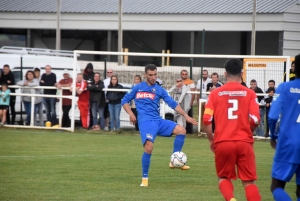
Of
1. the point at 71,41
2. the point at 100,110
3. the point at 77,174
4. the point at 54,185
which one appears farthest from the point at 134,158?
the point at 71,41

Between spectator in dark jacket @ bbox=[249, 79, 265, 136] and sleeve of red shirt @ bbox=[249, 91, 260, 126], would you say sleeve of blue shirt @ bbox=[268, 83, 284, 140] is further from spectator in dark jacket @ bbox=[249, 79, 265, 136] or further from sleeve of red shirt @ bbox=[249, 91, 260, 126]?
spectator in dark jacket @ bbox=[249, 79, 265, 136]

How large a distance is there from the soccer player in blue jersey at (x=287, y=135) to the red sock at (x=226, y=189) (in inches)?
24.6

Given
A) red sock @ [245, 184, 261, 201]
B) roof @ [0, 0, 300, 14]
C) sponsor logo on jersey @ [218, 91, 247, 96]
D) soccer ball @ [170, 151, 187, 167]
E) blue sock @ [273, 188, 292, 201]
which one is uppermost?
roof @ [0, 0, 300, 14]

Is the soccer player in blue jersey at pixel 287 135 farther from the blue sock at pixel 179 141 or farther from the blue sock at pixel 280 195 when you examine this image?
the blue sock at pixel 179 141

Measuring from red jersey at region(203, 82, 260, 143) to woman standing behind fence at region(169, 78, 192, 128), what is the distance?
12.4 m

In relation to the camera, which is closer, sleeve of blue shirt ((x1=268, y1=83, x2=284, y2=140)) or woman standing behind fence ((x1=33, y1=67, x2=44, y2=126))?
sleeve of blue shirt ((x1=268, y1=83, x2=284, y2=140))

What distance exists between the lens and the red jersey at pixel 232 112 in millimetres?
7379

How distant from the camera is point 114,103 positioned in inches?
810

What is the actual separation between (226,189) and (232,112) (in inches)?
33.7

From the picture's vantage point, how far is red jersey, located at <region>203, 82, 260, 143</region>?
24.2 ft

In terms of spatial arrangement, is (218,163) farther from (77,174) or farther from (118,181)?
(77,174)

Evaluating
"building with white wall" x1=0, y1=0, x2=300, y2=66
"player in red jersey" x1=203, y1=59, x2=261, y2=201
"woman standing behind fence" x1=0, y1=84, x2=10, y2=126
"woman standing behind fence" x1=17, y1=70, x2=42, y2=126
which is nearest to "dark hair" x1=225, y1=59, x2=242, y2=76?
"player in red jersey" x1=203, y1=59, x2=261, y2=201

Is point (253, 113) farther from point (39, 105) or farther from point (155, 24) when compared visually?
point (155, 24)

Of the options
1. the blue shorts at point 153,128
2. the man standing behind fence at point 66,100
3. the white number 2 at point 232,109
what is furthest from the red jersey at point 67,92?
the white number 2 at point 232,109
